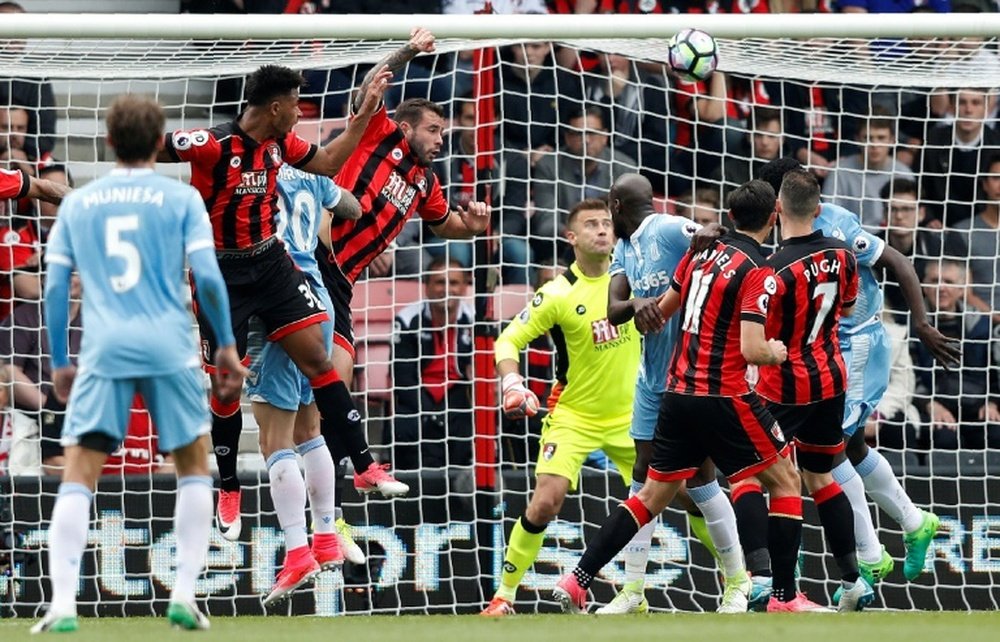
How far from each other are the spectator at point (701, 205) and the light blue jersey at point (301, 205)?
341 cm

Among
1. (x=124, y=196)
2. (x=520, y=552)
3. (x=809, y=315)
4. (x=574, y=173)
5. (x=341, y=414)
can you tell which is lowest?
(x=520, y=552)

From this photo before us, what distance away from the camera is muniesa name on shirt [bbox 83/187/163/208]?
663cm

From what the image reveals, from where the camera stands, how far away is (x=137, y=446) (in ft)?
38.0

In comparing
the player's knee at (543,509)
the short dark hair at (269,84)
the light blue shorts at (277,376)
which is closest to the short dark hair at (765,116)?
the player's knee at (543,509)

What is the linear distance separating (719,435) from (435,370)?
363 centimetres

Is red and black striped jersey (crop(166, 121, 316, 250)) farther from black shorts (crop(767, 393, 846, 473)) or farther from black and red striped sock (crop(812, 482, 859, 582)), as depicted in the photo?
black and red striped sock (crop(812, 482, 859, 582))

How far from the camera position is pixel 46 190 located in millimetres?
9031

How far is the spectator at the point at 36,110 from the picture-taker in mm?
11578

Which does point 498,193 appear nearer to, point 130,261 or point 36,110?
point 36,110

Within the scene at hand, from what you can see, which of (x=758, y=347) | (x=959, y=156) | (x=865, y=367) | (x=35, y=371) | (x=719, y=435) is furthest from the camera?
(x=959, y=156)

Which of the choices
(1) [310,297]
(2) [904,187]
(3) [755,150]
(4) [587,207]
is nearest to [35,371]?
(1) [310,297]

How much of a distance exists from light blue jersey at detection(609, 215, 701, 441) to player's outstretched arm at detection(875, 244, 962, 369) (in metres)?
1.11

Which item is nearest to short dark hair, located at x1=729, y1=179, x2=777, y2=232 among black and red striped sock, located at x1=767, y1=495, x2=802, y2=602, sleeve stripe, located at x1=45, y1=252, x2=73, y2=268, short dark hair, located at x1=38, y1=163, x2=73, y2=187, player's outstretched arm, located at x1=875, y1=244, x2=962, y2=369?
player's outstretched arm, located at x1=875, y1=244, x2=962, y2=369

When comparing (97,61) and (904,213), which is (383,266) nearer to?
(97,61)
